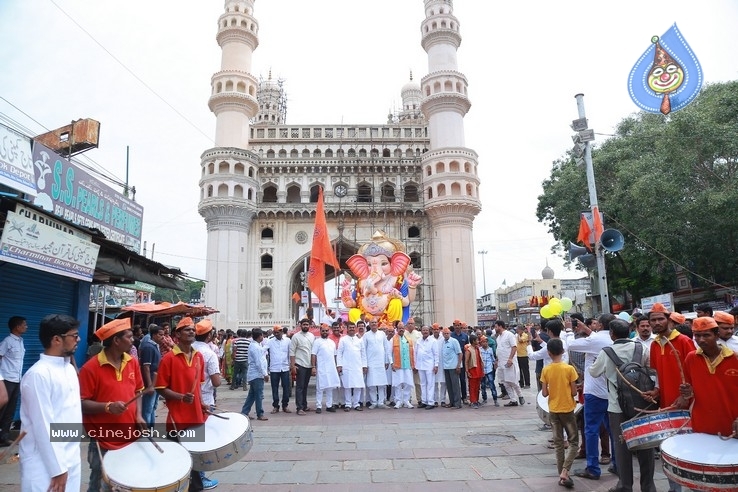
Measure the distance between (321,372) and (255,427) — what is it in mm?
2031

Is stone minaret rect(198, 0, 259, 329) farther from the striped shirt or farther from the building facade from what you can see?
the striped shirt

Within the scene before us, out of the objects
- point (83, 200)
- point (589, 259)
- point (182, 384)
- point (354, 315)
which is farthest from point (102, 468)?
point (354, 315)

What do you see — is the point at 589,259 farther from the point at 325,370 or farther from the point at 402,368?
the point at 325,370

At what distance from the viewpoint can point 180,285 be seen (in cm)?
1145

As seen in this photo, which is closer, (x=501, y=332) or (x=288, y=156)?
(x=501, y=332)

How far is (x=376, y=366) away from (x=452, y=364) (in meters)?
1.67

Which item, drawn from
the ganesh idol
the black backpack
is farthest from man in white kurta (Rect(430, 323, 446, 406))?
the black backpack

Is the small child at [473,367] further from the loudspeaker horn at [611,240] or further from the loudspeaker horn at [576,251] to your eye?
the loudspeaker horn at [611,240]

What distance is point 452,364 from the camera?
10.0m

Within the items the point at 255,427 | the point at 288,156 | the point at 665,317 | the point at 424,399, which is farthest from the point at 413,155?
the point at 665,317

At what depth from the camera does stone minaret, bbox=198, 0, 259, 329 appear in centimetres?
3000

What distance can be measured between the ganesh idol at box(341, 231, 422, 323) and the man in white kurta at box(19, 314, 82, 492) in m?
13.2

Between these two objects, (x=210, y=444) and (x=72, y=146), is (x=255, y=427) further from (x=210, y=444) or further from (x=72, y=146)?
(x=72, y=146)

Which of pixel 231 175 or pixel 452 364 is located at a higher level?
pixel 231 175
